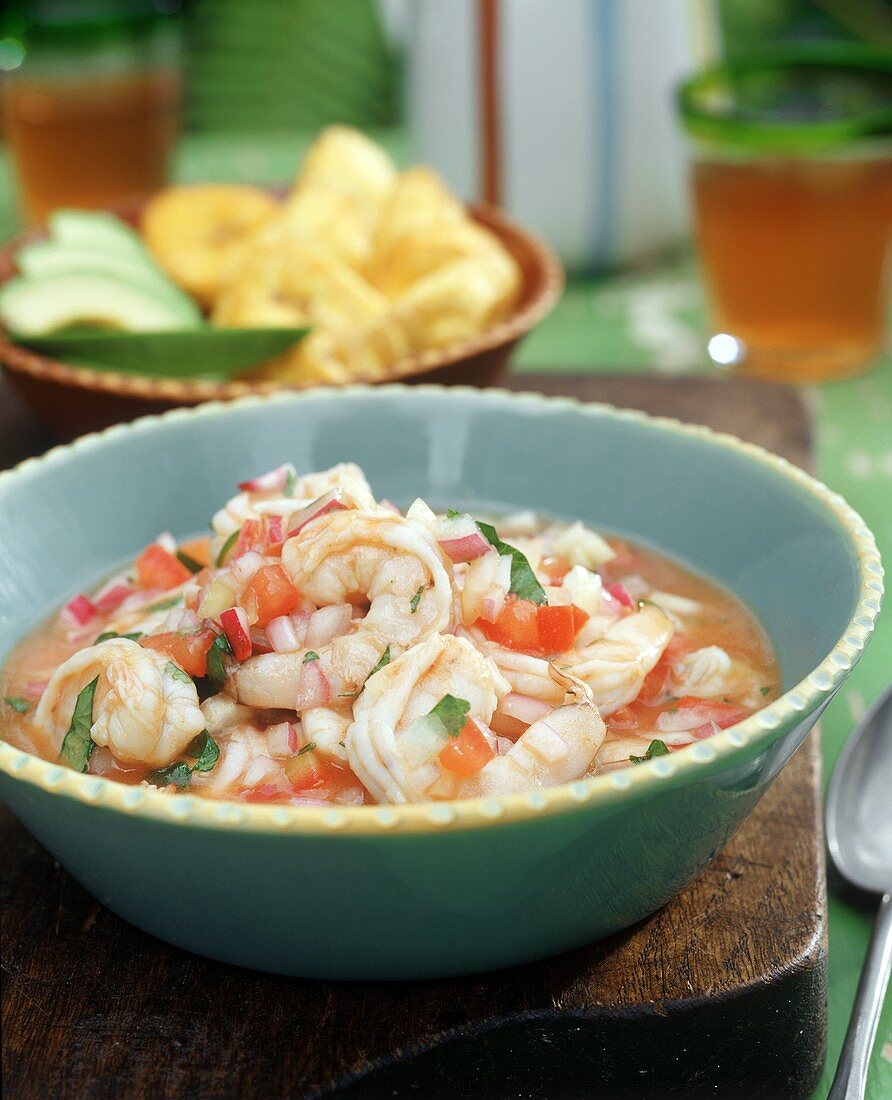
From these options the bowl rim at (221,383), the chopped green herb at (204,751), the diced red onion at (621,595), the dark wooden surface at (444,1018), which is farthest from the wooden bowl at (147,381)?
the dark wooden surface at (444,1018)

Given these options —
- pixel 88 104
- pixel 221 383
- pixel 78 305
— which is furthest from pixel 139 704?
pixel 88 104

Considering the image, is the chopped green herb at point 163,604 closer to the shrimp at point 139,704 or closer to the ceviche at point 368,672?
the ceviche at point 368,672

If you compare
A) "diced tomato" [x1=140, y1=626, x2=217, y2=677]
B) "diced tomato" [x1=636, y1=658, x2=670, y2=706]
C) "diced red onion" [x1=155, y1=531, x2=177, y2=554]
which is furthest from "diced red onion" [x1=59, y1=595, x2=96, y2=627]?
"diced tomato" [x1=636, y1=658, x2=670, y2=706]

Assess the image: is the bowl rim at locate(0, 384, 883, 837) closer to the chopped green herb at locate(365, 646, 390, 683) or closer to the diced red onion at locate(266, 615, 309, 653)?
the chopped green herb at locate(365, 646, 390, 683)

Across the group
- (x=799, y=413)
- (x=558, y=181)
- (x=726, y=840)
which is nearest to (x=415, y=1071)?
(x=726, y=840)

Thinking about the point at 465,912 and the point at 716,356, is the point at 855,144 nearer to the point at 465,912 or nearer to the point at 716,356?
the point at 716,356

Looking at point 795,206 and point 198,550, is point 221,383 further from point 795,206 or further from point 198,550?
point 795,206
